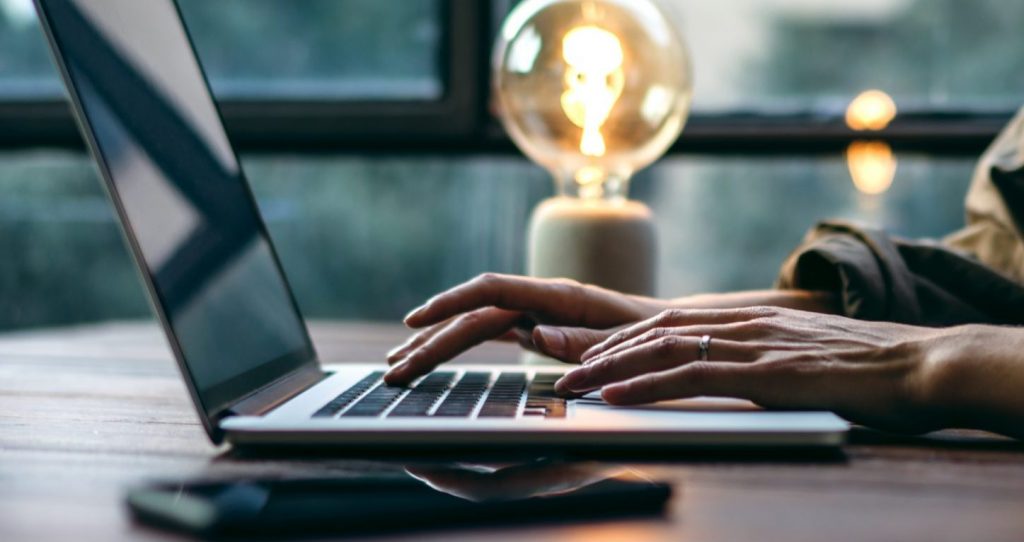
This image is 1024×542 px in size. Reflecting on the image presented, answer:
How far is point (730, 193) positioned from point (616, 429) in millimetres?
1202

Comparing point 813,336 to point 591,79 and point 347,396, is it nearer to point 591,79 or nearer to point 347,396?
point 347,396

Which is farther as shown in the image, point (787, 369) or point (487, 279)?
point (487, 279)

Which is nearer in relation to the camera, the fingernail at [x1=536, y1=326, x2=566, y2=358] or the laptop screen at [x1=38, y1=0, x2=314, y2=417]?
the laptop screen at [x1=38, y1=0, x2=314, y2=417]

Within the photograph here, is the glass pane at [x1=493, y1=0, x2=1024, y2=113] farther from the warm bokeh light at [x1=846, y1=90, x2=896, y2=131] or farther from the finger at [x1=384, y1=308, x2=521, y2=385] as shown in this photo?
the finger at [x1=384, y1=308, x2=521, y2=385]

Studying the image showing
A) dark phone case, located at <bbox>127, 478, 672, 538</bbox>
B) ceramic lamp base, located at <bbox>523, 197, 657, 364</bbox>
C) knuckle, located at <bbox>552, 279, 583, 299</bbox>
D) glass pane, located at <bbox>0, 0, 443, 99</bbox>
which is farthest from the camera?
glass pane, located at <bbox>0, 0, 443, 99</bbox>

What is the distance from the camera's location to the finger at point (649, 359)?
619mm

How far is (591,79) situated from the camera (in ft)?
3.55

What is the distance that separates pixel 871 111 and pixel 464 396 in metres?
1.19

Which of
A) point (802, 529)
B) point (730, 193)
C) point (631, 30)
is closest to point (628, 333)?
point (802, 529)

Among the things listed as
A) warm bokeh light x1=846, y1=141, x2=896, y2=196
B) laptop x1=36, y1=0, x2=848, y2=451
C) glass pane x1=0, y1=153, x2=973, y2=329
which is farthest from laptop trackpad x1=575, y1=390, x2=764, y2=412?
warm bokeh light x1=846, y1=141, x2=896, y2=196

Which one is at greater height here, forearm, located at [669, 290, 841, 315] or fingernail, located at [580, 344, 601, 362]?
fingernail, located at [580, 344, 601, 362]

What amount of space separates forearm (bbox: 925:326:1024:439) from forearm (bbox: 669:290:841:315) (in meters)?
0.32

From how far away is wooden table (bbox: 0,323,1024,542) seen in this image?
0.40m

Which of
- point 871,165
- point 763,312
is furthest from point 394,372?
point 871,165
